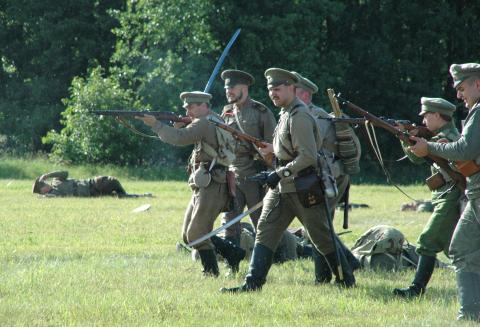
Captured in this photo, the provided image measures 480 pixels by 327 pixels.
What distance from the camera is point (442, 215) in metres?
9.22

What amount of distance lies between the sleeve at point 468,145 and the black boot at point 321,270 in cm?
260

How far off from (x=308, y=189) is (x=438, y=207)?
1.16 m

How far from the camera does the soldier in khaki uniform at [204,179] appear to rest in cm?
1030

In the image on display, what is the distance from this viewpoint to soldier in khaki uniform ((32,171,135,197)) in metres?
23.0

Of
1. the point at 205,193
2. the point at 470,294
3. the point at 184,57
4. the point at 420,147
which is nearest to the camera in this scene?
the point at 470,294

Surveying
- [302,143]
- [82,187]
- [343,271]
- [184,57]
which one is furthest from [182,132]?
[184,57]

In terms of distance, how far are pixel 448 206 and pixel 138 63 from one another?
31368mm

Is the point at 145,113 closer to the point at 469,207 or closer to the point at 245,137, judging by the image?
the point at 245,137

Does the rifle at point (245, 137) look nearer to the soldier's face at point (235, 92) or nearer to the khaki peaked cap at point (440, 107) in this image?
the soldier's face at point (235, 92)

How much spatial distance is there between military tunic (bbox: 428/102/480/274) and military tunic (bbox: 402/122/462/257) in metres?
1.25

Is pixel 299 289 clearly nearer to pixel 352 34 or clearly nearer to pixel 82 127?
pixel 82 127

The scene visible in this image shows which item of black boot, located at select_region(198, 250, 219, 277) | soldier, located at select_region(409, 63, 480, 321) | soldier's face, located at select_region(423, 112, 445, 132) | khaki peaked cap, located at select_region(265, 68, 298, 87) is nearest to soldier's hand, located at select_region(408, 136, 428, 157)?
soldier, located at select_region(409, 63, 480, 321)

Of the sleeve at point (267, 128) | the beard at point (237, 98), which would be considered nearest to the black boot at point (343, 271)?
the sleeve at point (267, 128)

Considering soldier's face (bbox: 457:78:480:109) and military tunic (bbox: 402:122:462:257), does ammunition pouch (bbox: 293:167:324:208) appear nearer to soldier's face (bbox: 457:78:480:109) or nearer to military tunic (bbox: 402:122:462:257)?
military tunic (bbox: 402:122:462:257)
